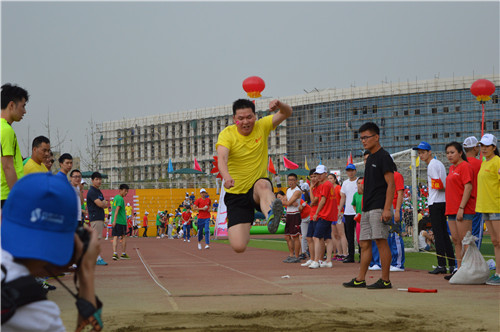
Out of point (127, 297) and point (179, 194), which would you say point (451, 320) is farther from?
point (179, 194)

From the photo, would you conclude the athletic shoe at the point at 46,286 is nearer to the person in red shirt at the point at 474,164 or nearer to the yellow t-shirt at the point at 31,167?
the yellow t-shirt at the point at 31,167

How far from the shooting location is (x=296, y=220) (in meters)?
14.8

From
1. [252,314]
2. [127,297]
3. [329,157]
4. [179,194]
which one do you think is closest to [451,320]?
[252,314]

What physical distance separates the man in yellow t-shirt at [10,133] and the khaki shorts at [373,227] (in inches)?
193

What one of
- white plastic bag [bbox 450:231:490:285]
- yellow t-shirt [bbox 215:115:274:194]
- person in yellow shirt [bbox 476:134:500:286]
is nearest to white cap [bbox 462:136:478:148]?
person in yellow shirt [bbox 476:134:500:286]

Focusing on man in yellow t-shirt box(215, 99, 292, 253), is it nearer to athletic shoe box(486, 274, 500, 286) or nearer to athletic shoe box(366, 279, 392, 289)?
athletic shoe box(366, 279, 392, 289)

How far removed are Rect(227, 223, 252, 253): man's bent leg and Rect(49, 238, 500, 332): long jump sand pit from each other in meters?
0.69

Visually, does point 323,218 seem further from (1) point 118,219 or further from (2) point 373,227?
(1) point 118,219

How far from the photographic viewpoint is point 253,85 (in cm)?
1770

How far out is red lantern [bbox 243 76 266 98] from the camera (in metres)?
17.6

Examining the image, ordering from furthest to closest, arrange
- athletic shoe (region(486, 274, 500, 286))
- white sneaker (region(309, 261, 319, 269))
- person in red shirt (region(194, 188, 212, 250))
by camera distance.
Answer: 1. person in red shirt (region(194, 188, 212, 250))
2. white sneaker (region(309, 261, 319, 269))
3. athletic shoe (region(486, 274, 500, 286))

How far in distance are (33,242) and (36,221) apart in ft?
0.25

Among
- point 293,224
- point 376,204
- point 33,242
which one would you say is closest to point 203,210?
point 293,224

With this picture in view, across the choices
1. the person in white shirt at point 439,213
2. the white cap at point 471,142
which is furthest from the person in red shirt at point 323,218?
the white cap at point 471,142
